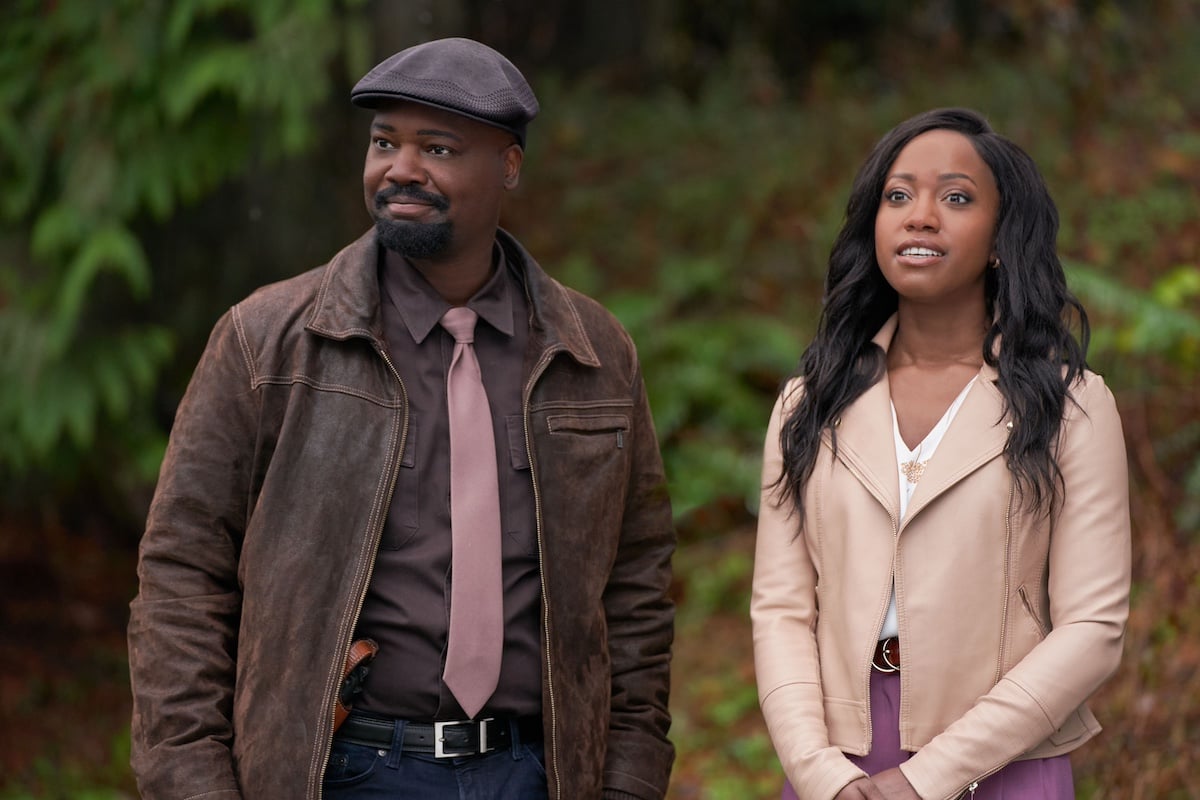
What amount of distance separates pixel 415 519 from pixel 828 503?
3.09ft

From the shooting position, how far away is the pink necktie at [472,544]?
3055mm

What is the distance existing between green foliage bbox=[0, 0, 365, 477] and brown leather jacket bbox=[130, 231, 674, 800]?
3.30 metres

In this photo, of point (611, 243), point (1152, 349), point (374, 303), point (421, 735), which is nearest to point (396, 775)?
point (421, 735)

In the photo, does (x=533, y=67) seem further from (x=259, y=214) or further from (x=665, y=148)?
(x=259, y=214)

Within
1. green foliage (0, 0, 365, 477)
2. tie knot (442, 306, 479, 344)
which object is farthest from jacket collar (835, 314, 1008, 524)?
green foliage (0, 0, 365, 477)

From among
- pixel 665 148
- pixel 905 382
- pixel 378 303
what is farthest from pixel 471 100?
pixel 665 148

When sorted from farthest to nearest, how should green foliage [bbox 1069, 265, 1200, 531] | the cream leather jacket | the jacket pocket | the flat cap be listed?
1. green foliage [bbox 1069, 265, 1200, 531]
2. the jacket pocket
3. the flat cap
4. the cream leather jacket

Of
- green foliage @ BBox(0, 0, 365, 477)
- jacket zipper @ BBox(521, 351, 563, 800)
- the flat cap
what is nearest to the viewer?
the flat cap

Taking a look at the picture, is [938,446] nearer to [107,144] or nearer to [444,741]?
[444,741]

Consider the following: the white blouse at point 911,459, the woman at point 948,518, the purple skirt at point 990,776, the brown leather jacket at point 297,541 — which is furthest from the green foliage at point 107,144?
the purple skirt at point 990,776

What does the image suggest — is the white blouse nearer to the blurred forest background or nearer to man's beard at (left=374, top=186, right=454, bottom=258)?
man's beard at (left=374, top=186, right=454, bottom=258)

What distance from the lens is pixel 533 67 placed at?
11242mm

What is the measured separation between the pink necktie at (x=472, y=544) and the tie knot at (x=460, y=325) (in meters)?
0.03

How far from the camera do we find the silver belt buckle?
121 inches
